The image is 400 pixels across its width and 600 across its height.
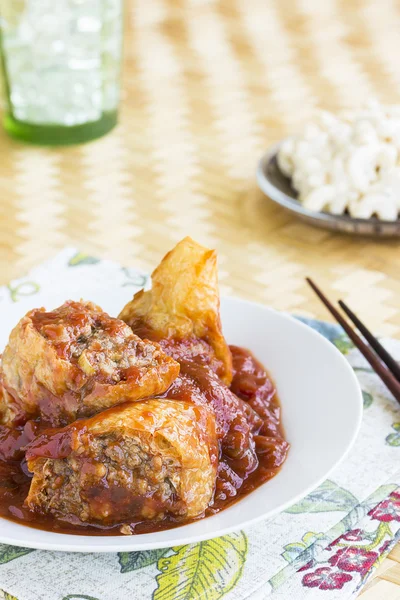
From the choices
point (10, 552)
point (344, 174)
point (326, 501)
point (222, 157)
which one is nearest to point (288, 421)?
point (326, 501)

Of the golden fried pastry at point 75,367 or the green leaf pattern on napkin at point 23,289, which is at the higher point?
the golden fried pastry at point 75,367

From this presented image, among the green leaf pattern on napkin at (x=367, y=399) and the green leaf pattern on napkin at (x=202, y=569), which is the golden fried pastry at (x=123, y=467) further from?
the green leaf pattern on napkin at (x=367, y=399)

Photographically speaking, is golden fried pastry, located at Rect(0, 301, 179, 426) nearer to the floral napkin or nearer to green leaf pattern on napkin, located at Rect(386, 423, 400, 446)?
the floral napkin

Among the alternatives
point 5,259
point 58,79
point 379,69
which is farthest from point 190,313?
point 379,69

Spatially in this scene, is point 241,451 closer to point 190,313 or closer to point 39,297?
point 190,313

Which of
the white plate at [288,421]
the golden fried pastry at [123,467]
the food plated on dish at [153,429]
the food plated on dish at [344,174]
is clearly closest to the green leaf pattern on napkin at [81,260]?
the white plate at [288,421]

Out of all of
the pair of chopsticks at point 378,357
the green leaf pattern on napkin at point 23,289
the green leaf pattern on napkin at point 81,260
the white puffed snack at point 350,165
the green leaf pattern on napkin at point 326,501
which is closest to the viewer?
the green leaf pattern on napkin at point 326,501

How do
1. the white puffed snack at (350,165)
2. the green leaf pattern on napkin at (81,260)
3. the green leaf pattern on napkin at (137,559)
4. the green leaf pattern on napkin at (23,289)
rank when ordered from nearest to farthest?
the green leaf pattern on napkin at (137,559)
the green leaf pattern on napkin at (23,289)
the green leaf pattern on napkin at (81,260)
the white puffed snack at (350,165)
